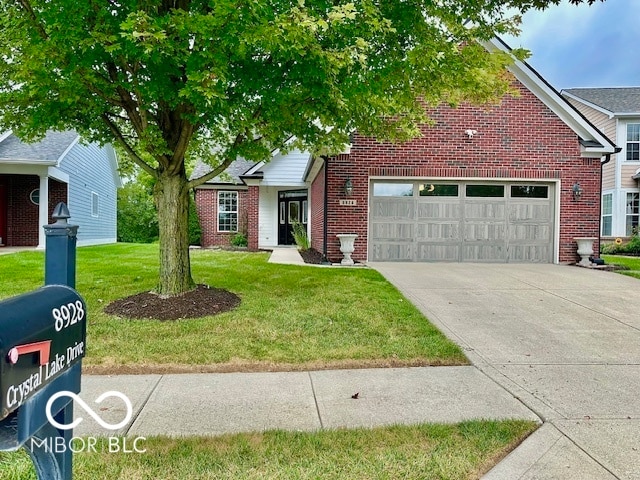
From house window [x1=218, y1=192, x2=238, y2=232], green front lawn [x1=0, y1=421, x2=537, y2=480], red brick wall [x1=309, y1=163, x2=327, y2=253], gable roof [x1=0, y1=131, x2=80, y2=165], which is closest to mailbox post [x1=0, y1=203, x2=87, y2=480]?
green front lawn [x1=0, y1=421, x2=537, y2=480]

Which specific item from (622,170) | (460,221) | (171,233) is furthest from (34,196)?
(622,170)

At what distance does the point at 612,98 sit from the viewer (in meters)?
21.2

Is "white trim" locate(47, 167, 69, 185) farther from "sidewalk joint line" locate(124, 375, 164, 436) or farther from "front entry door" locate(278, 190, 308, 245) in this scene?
"sidewalk joint line" locate(124, 375, 164, 436)

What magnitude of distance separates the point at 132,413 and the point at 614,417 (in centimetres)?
363

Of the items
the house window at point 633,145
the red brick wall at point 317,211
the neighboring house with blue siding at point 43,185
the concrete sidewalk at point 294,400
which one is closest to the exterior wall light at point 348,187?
the red brick wall at point 317,211

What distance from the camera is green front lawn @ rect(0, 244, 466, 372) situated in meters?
4.38

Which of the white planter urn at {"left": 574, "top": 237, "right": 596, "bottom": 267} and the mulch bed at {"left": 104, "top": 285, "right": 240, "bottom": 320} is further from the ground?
the white planter urn at {"left": 574, "top": 237, "right": 596, "bottom": 267}

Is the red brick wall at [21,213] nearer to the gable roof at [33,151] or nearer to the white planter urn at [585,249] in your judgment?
the gable roof at [33,151]

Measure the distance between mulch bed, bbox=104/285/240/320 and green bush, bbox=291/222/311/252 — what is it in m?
8.55

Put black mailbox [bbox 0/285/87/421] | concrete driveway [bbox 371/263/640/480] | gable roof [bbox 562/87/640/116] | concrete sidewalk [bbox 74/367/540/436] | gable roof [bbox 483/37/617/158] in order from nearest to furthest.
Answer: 1. black mailbox [bbox 0/285/87/421]
2. concrete driveway [bbox 371/263/640/480]
3. concrete sidewalk [bbox 74/367/540/436]
4. gable roof [bbox 483/37/617/158]
5. gable roof [bbox 562/87/640/116]

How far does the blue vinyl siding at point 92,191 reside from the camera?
689 inches

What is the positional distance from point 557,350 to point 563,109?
9.72 meters

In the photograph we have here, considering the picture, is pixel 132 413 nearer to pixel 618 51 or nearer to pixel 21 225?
pixel 21 225

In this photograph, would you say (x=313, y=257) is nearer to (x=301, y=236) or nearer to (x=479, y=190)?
(x=301, y=236)
